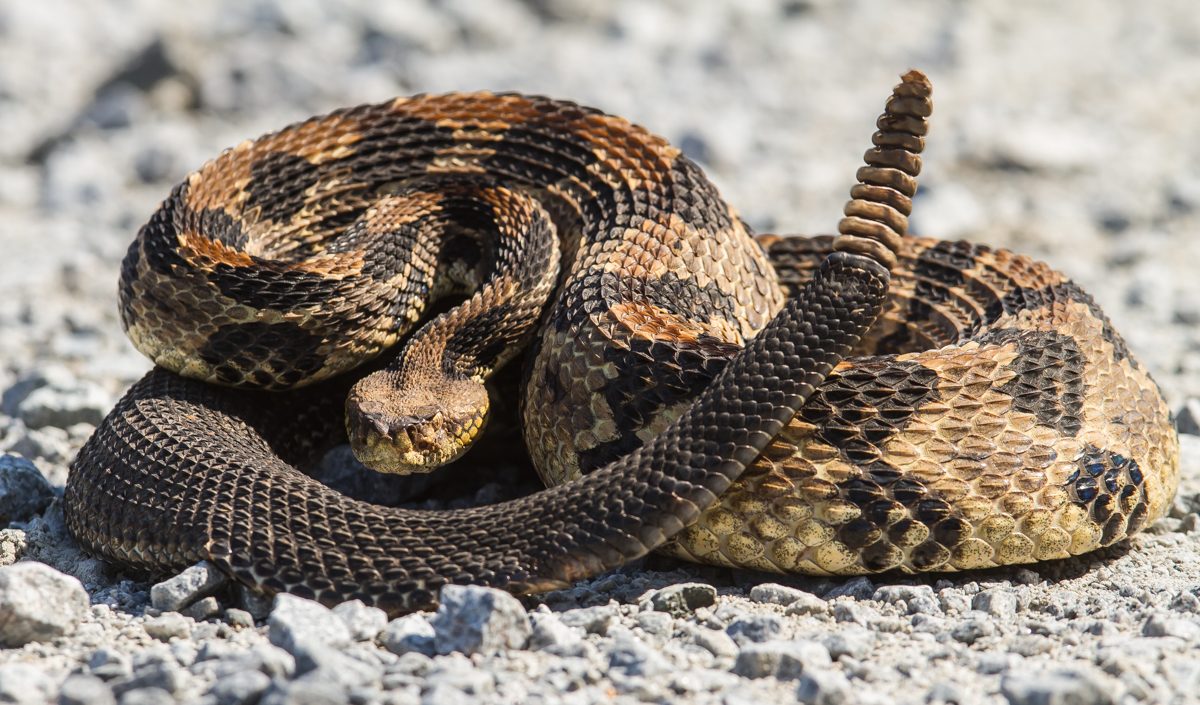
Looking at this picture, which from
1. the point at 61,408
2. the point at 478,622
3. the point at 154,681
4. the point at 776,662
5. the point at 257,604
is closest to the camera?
the point at 154,681

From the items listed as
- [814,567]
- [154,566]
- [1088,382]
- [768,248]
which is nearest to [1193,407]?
[1088,382]

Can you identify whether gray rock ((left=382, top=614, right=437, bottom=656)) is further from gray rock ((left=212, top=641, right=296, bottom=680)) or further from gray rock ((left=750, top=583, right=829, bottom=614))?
gray rock ((left=750, top=583, right=829, bottom=614))

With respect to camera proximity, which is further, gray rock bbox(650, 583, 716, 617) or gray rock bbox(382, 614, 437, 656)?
gray rock bbox(650, 583, 716, 617)

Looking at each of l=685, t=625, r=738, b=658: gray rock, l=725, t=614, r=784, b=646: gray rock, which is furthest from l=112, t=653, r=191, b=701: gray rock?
l=725, t=614, r=784, b=646: gray rock

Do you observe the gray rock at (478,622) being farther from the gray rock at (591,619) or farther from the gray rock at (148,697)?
the gray rock at (148,697)

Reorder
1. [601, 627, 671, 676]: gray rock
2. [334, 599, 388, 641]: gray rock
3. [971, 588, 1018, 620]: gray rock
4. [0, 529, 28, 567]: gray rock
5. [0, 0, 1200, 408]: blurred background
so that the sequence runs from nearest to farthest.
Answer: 1. [601, 627, 671, 676]: gray rock
2. [334, 599, 388, 641]: gray rock
3. [971, 588, 1018, 620]: gray rock
4. [0, 529, 28, 567]: gray rock
5. [0, 0, 1200, 408]: blurred background

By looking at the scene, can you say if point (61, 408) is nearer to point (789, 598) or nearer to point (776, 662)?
point (789, 598)

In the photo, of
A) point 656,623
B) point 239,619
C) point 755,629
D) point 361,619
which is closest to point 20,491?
point 239,619

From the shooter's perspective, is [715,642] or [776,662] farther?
[715,642]
